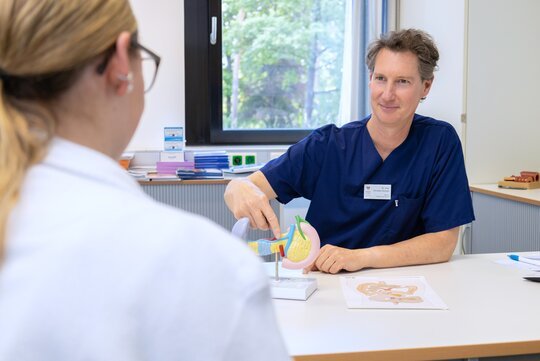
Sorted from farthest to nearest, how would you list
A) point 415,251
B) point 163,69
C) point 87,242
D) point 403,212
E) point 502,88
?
point 163,69 < point 502,88 < point 403,212 < point 415,251 < point 87,242

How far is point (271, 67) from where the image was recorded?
4379 millimetres

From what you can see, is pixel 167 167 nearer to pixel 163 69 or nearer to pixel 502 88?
pixel 163 69

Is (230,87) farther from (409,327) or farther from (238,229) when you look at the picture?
(409,327)

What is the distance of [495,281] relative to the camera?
5.39ft

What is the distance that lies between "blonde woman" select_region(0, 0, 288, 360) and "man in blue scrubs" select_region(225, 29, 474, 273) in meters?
1.35

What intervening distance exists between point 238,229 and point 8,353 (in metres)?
1.01

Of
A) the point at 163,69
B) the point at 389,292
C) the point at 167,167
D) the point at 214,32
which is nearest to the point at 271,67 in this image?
the point at 214,32

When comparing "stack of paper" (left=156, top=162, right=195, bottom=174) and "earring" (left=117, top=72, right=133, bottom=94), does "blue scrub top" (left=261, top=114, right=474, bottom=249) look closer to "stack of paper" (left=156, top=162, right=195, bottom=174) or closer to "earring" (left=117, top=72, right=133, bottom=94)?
"earring" (left=117, top=72, right=133, bottom=94)

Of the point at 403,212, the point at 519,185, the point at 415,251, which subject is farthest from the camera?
the point at 519,185

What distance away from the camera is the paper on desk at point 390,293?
143 cm

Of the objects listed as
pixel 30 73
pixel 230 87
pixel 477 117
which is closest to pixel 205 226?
pixel 30 73

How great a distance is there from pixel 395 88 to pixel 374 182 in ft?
1.02

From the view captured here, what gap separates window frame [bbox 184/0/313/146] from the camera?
415 cm

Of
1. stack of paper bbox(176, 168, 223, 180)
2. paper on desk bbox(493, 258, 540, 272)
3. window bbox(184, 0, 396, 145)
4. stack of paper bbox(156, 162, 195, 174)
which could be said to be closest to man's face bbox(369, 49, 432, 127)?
paper on desk bbox(493, 258, 540, 272)
